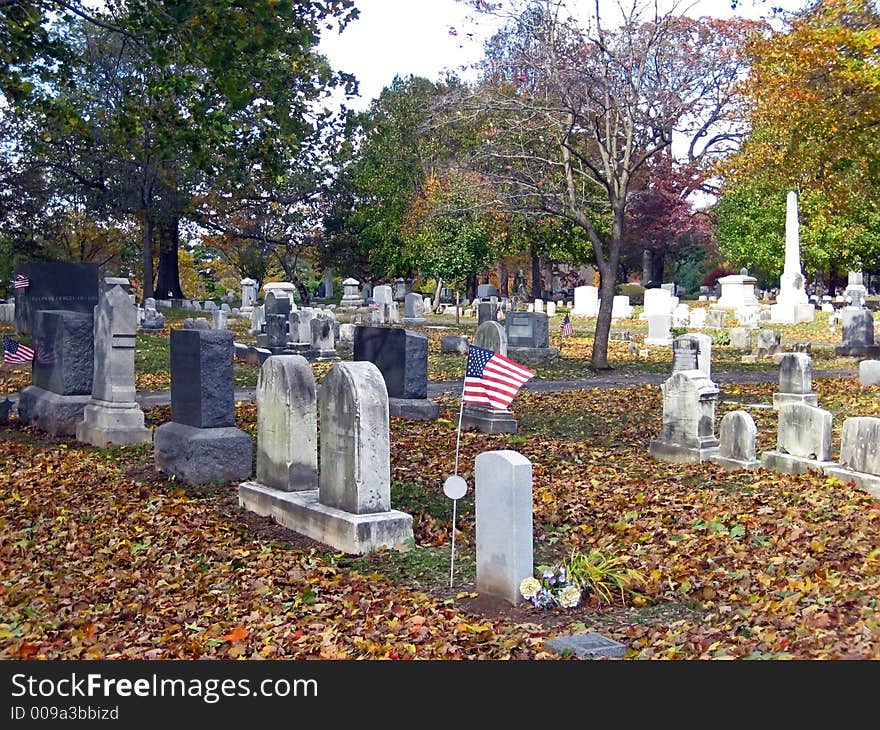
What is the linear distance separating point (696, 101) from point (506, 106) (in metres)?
4.00

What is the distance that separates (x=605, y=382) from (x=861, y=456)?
1038 cm

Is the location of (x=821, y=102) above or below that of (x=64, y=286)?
above

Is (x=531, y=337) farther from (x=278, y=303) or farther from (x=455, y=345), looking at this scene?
(x=278, y=303)

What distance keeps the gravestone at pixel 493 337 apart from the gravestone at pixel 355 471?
6.49 m

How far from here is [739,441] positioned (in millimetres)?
11875

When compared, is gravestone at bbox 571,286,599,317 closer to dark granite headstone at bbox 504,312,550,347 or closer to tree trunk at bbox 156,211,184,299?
tree trunk at bbox 156,211,184,299

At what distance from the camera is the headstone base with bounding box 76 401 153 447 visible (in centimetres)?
1340

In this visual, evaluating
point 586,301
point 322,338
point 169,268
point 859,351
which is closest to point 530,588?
point 322,338

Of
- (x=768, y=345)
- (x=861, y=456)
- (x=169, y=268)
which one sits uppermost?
(x=169, y=268)

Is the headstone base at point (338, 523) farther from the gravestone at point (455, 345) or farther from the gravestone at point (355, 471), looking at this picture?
the gravestone at point (455, 345)

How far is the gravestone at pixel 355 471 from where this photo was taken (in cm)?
856

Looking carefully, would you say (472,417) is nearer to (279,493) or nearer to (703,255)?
(279,493)

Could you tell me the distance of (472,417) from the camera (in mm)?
15164

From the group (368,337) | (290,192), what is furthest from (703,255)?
(368,337)
